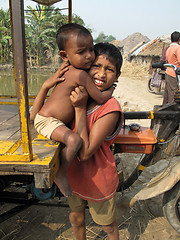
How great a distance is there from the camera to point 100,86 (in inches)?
56.4

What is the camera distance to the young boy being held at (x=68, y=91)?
1380 millimetres

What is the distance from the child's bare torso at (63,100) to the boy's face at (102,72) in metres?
0.13

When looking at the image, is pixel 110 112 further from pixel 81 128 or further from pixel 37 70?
pixel 37 70

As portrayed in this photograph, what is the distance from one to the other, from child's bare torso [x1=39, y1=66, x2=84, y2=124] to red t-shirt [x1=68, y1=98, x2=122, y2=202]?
16 cm

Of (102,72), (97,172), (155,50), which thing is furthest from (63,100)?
(155,50)

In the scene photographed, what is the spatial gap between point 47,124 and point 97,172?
488 mm

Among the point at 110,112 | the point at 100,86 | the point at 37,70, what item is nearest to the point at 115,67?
the point at 100,86

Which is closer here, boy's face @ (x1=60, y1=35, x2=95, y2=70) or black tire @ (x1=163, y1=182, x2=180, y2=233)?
boy's face @ (x1=60, y1=35, x2=95, y2=70)

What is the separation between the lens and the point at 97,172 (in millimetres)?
1442

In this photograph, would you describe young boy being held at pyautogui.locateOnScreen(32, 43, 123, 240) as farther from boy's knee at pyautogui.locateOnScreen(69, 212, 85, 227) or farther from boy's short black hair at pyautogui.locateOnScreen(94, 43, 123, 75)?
boy's knee at pyautogui.locateOnScreen(69, 212, 85, 227)

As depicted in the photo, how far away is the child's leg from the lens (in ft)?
4.20

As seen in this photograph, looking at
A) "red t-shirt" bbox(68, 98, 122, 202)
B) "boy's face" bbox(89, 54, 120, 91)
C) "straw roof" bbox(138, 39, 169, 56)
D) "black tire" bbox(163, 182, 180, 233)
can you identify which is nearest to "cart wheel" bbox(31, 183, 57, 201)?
"red t-shirt" bbox(68, 98, 122, 202)

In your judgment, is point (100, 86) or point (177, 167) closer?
point (100, 86)

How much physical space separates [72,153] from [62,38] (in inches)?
32.5
